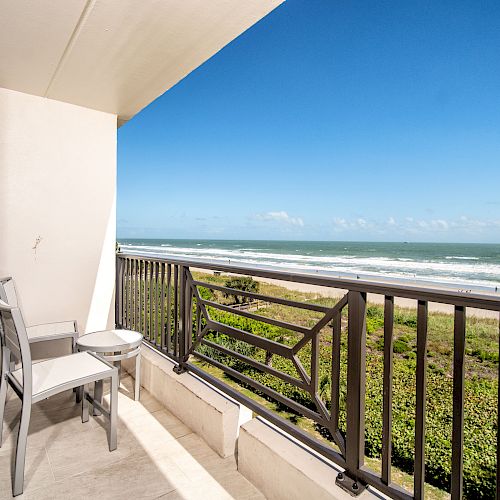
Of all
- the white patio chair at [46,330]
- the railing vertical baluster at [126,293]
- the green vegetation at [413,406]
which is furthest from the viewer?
the green vegetation at [413,406]

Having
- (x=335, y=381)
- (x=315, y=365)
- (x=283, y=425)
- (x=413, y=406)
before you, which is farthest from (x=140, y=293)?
(x=413, y=406)

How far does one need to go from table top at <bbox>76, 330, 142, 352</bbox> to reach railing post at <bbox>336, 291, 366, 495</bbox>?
61.1 inches

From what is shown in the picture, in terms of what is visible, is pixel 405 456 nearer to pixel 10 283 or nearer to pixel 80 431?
pixel 80 431

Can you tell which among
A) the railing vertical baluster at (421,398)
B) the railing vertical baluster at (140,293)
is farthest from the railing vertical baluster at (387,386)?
the railing vertical baluster at (140,293)

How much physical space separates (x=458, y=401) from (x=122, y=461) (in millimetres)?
1668

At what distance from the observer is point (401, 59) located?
29094 mm

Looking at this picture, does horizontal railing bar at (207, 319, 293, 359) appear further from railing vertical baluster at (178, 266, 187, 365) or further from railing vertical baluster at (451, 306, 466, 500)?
railing vertical baluster at (451, 306, 466, 500)

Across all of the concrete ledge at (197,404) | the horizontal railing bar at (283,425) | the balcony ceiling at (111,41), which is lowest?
the concrete ledge at (197,404)

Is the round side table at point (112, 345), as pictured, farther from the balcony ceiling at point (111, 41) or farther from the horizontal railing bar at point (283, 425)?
the balcony ceiling at point (111, 41)

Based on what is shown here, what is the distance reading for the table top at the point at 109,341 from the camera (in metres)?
2.28

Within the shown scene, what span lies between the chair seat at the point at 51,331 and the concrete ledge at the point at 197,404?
609mm

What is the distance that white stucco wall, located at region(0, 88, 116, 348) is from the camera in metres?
2.87

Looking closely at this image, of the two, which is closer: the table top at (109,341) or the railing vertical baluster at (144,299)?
the table top at (109,341)

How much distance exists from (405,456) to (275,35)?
23995 mm
